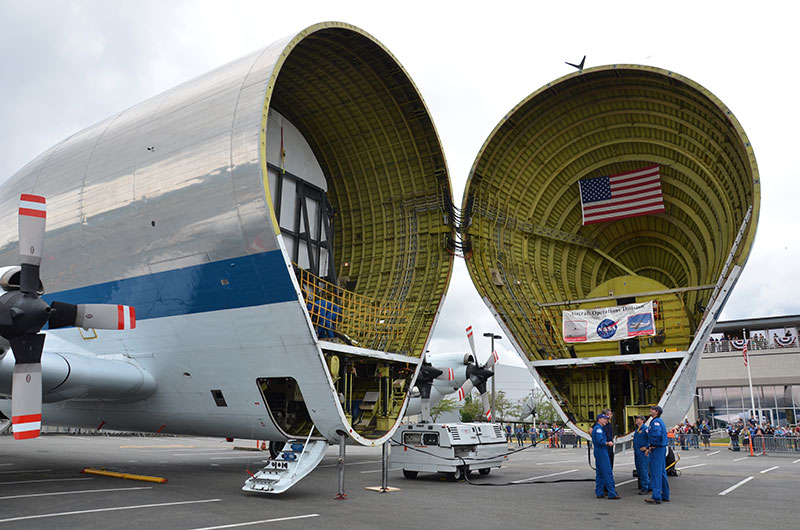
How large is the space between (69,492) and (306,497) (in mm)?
4646

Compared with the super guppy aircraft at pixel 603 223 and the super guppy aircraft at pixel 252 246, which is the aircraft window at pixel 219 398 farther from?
the super guppy aircraft at pixel 603 223

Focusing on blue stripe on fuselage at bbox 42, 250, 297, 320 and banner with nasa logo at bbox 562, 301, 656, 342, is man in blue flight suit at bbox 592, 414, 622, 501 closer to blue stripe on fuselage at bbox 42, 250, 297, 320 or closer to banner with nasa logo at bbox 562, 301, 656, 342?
banner with nasa logo at bbox 562, 301, 656, 342

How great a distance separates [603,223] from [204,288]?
38.1 ft

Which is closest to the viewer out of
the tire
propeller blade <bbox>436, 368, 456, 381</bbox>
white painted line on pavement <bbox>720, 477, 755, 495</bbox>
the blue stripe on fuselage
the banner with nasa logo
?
the blue stripe on fuselage

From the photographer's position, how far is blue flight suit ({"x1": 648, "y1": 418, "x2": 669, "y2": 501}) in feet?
37.5

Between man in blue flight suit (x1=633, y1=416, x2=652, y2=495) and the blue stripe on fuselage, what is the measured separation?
7.44 metres

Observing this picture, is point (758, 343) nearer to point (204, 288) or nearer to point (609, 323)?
point (609, 323)

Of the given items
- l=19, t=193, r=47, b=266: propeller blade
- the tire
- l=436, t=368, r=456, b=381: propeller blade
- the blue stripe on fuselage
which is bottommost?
the tire

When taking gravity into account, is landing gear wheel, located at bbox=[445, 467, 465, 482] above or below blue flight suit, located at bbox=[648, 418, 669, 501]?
below

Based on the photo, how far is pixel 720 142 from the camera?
14.2 m

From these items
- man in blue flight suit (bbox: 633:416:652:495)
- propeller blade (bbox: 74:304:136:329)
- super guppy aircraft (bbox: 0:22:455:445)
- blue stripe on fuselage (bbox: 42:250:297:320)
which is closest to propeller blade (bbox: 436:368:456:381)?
super guppy aircraft (bbox: 0:22:455:445)

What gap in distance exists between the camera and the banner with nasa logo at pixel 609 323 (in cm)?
1470

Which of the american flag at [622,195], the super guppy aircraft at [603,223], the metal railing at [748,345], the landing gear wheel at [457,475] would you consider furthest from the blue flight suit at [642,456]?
the metal railing at [748,345]

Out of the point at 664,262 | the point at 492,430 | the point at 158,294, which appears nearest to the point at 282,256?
the point at 158,294
